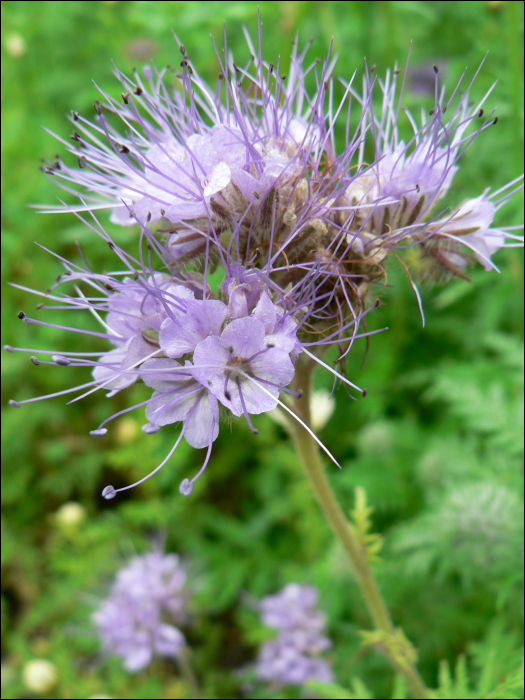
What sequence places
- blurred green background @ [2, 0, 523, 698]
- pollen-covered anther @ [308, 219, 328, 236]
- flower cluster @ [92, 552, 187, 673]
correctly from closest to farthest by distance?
pollen-covered anther @ [308, 219, 328, 236], blurred green background @ [2, 0, 523, 698], flower cluster @ [92, 552, 187, 673]

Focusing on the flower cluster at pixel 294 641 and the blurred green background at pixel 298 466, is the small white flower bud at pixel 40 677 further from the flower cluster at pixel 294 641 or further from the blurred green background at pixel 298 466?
the flower cluster at pixel 294 641

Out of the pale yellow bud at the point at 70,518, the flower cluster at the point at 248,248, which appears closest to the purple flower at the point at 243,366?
the flower cluster at the point at 248,248

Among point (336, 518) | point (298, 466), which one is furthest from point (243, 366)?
point (298, 466)

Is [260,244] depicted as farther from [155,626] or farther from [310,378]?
[155,626]

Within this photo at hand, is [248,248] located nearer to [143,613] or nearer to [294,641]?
[294,641]

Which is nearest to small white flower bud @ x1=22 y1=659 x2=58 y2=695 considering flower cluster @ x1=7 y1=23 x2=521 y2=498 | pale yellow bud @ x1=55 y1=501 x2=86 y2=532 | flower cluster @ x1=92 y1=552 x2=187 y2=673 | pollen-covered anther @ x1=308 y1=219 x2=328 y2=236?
flower cluster @ x1=92 y1=552 x2=187 y2=673

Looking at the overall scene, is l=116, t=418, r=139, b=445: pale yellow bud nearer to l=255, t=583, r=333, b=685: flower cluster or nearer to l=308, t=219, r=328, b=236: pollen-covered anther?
l=255, t=583, r=333, b=685: flower cluster
